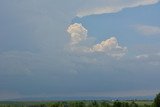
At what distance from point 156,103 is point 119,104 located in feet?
88.3

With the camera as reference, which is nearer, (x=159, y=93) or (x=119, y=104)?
(x=159, y=93)

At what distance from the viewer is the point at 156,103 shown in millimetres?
173125

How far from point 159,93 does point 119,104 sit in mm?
26244

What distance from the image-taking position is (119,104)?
197500 millimetres

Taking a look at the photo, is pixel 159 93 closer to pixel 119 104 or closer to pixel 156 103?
pixel 156 103

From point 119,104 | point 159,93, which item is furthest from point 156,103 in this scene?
point 119,104

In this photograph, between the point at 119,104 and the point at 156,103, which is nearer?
the point at 156,103

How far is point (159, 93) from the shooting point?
175 metres

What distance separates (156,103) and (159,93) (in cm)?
420
